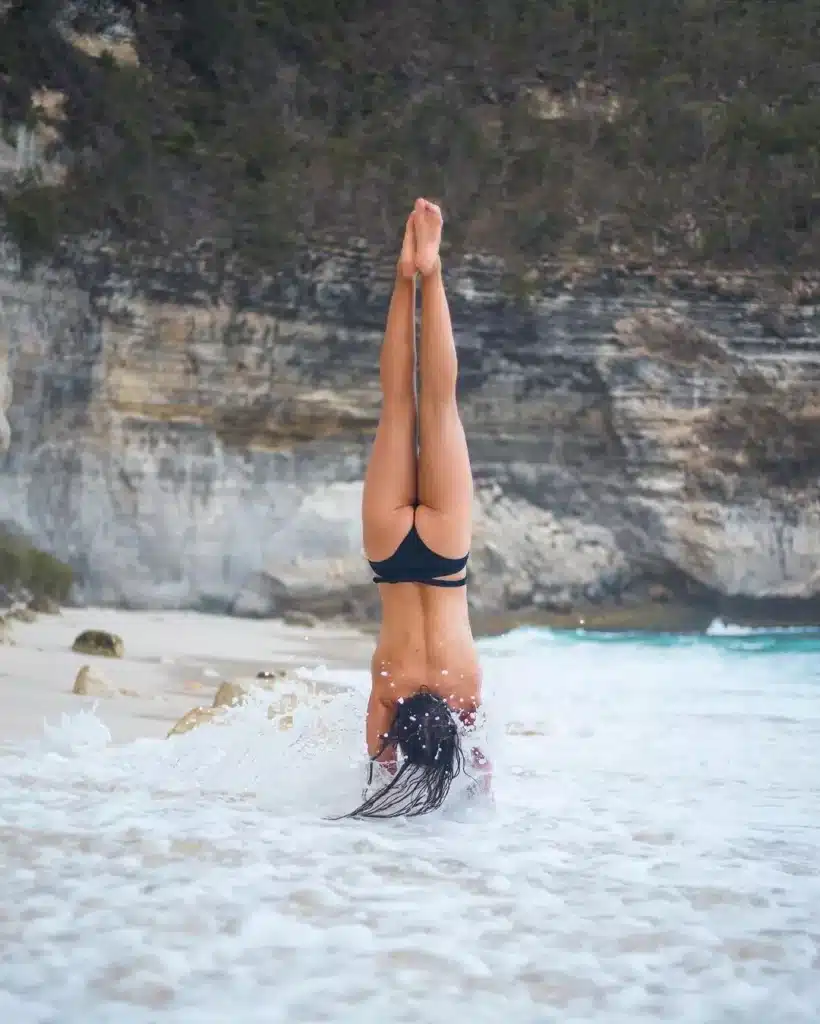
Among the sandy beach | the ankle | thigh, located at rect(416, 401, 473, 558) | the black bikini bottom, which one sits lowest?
the sandy beach

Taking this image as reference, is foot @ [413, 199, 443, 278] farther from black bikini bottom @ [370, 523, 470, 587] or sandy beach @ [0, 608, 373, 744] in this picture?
sandy beach @ [0, 608, 373, 744]

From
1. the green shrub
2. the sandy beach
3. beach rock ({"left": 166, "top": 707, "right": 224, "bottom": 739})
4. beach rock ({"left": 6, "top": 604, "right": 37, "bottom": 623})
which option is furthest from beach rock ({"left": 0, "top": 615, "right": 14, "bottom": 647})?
beach rock ({"left": 166, "top": 707, "right": 224, "bottom": 739})

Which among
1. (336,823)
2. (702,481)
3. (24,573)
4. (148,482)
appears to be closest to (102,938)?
(336,823)

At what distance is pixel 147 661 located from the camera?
5.51 m

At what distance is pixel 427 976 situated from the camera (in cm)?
152

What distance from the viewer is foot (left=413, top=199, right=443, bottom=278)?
246 centimetres

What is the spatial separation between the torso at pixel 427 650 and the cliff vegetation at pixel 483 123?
774 cm

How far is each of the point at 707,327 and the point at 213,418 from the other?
467cm

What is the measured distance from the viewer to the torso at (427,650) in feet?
7.95

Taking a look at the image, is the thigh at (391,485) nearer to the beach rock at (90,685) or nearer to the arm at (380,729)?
the arm at (380,729)

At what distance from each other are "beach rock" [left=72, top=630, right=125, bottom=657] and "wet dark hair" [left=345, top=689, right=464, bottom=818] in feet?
10.2

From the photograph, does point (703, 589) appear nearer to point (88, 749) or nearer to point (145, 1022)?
point (88, 749)

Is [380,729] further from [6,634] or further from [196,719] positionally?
[6,634]

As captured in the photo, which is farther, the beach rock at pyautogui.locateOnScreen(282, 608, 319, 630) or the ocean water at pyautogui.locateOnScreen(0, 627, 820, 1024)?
the beach rock at pyautogui.locateOnScreen(282, 608, 319, 630)
